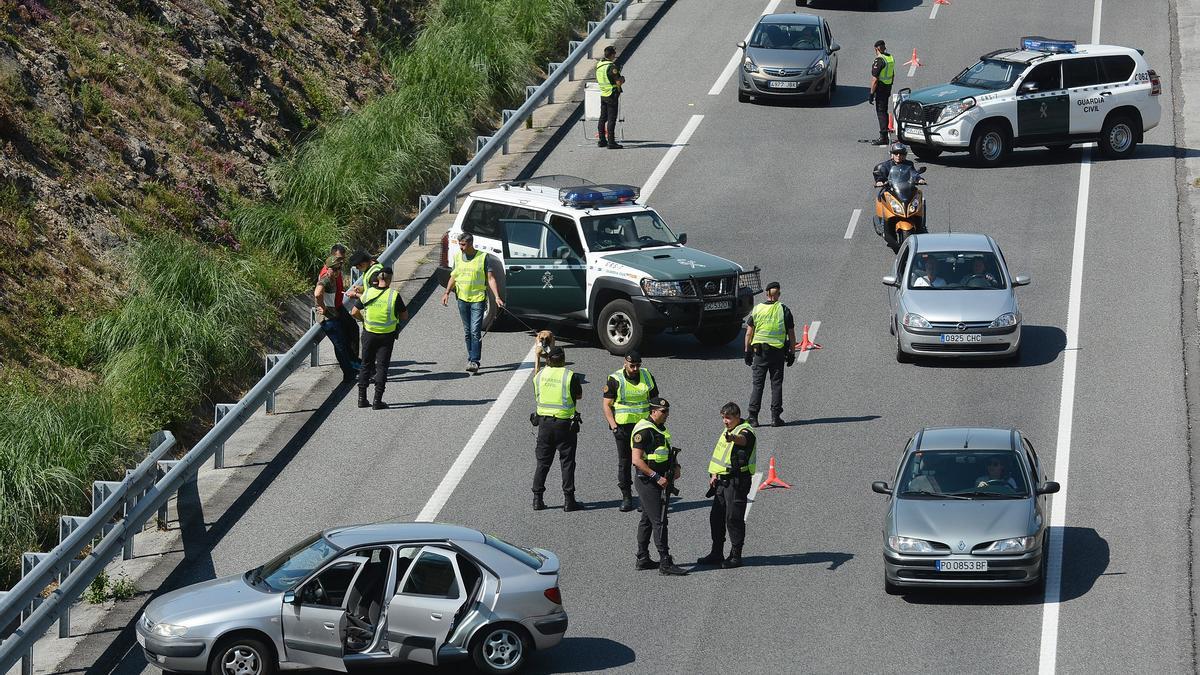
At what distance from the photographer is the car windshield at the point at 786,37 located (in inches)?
1325

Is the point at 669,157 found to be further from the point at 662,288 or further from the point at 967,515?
the point at 967,515

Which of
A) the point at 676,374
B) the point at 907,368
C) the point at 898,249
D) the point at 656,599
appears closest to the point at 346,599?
the point at 656,599

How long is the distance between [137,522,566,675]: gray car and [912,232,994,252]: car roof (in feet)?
35.7

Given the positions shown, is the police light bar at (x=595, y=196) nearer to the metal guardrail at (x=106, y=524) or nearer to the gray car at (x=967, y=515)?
the metal guardrail at (x=106, y=524)

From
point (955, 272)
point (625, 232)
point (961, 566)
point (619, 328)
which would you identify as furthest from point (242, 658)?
point (955, 272)

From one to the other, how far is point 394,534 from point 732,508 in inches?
145

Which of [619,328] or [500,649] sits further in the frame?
[619,328]

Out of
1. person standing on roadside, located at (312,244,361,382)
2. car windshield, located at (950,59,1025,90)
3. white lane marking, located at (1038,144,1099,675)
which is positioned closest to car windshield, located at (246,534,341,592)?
white lane marking, located at (1038,144,1099,675)

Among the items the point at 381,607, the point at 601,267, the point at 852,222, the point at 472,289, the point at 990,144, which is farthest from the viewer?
the point at 990,144

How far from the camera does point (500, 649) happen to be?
14.2 metres

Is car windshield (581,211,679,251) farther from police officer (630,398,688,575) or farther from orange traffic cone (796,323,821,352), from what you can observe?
police officer (630,398,688,575)

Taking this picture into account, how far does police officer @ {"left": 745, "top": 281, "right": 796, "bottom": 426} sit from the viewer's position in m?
20.1

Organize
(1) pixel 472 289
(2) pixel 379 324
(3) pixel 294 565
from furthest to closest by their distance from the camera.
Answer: (1) pixel 472 289
(2) pixel 379 324
(3) pixel 294 565

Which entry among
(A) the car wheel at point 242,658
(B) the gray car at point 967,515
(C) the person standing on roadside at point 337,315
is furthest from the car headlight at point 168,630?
(C) the person standing on roadside at point 337,315
